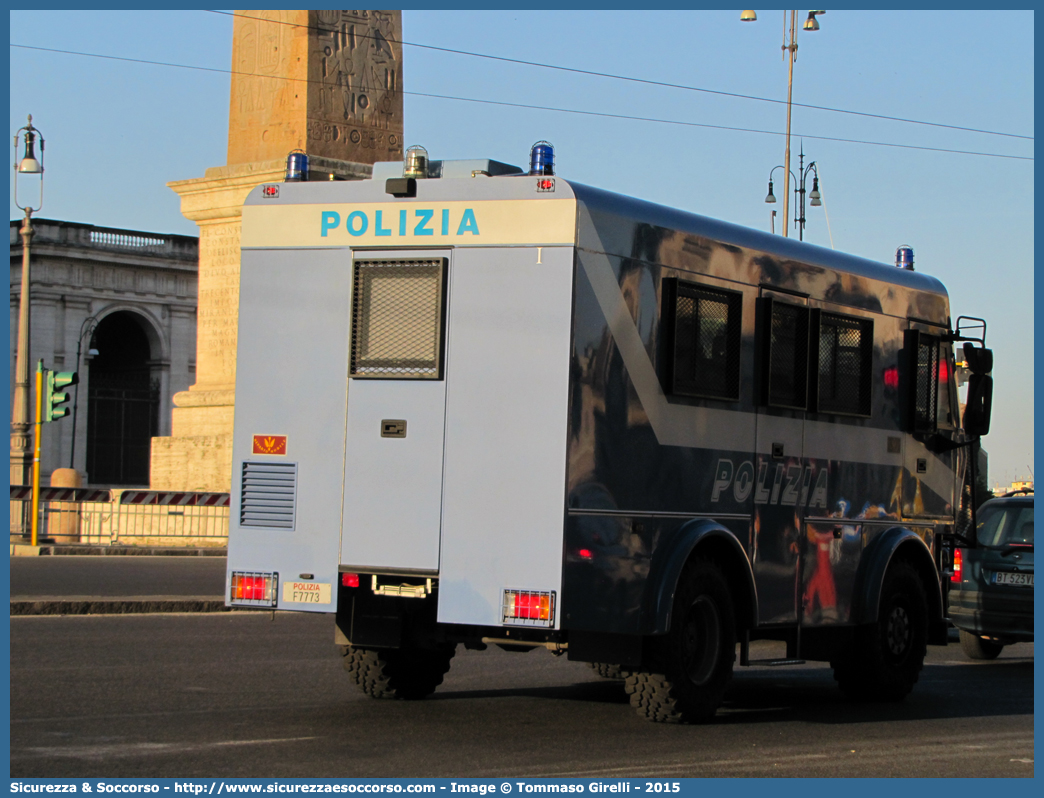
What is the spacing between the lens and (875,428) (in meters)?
11.5

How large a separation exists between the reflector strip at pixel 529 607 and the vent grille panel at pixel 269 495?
1449mm

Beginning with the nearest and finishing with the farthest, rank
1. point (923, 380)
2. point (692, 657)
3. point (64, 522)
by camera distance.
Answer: point (692, 657) → point (923, 380) → point (64, 522)

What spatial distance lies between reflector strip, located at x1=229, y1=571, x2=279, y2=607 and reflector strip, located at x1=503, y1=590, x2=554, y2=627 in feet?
4.79

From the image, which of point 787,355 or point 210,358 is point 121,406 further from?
point 787,355

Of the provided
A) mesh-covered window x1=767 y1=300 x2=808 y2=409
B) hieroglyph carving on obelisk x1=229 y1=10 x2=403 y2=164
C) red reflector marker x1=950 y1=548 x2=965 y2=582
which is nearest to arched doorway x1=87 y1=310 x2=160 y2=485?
hieroglyph carving on obelisk x1=229 y1=10 x2=403 y2=164

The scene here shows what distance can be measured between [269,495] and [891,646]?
4.86 meters

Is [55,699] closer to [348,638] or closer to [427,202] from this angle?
[348,638]

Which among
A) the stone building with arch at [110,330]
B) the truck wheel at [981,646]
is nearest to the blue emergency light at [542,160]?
the truck wheel at [981,646]

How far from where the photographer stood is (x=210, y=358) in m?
26.9

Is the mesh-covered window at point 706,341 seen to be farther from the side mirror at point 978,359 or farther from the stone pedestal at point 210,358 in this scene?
the stone pedestal at point 210,358

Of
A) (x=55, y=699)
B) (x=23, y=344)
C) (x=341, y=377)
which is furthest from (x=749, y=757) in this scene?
(x=23, y=344)

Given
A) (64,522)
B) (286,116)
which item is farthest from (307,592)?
(64,522)

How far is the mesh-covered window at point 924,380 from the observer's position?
1194 cm

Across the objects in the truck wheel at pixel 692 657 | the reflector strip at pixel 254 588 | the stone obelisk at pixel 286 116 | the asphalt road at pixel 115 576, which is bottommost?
the asphalt road at pixel 115 576
